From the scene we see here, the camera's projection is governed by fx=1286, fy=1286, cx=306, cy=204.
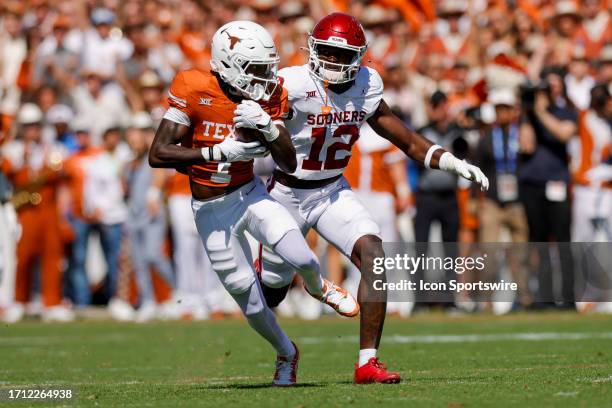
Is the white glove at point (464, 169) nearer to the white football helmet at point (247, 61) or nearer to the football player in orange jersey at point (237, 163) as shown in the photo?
the football player in orange jersey at point (237, 163)

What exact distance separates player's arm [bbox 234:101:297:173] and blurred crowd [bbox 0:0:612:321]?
5.52 metres

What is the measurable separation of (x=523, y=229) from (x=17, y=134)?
603cm

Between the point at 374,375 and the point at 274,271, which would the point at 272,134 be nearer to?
the point at 274,271

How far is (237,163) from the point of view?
741 centimetres

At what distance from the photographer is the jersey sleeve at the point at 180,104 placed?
7270 mm

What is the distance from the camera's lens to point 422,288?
30.9 ft

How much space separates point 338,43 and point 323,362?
269cm

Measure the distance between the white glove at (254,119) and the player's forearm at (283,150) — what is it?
92mm

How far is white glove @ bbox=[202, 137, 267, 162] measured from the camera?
6.96 meters

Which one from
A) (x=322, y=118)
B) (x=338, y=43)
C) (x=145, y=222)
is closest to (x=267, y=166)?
(x=145, y=222)

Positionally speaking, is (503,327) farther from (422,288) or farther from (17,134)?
(17,134)

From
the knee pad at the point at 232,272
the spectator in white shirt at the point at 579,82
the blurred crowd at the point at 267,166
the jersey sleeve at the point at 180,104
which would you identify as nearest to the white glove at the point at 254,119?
the jersey sleeve at the point at 180,104

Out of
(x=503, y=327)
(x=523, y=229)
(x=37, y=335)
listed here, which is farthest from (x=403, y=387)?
(x=523, y=229)

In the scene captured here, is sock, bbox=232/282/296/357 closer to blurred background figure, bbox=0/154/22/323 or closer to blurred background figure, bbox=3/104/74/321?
blurred background figure, bbox=0/154/22/323
